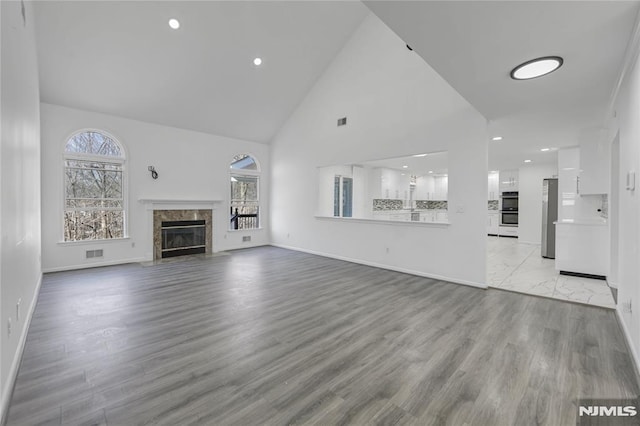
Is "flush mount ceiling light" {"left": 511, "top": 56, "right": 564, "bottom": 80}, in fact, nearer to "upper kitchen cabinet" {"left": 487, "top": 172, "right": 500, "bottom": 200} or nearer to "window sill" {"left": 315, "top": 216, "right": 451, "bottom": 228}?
"window sill" {"left": 315, "top": 216, "right": 451, "bottom": 228}

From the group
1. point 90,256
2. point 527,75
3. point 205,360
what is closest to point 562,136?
point 527,75

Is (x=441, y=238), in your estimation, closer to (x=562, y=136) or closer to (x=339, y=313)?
(x=339, y=313)

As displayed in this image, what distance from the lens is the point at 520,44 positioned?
224cm

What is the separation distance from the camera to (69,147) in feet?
17.4

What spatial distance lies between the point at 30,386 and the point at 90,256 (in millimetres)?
4304

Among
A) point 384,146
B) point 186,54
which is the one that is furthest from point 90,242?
point 384,146

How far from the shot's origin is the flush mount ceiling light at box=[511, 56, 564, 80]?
2.47m

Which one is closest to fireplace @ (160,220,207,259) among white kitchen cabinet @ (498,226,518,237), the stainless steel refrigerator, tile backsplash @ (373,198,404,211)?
Result: tile backsplash @ (373,198,404,211)

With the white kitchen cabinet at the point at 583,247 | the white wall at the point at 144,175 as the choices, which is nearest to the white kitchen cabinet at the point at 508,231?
the white kitchen cabinet at the point at 583,247

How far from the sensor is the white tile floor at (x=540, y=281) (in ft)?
12.5

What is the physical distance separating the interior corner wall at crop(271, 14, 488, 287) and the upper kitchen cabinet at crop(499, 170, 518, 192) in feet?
21.0

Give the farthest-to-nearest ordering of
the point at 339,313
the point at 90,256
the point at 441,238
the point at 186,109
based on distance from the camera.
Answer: the point at 186,109 < the point at 90,256 < the point at 441,238 < the point at 339,313

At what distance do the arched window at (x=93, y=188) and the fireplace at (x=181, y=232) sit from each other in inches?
26.9

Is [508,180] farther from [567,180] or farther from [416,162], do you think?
[416,162]
